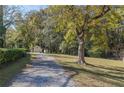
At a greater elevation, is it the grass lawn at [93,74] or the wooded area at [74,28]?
the wooded area at [74,28]

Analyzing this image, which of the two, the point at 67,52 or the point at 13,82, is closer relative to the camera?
the point at 13,82

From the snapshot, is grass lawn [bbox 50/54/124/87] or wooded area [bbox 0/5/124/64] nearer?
grass lawn [bbox 50/54/124/87]

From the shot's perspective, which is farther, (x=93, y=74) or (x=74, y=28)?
(x=74, y=28)

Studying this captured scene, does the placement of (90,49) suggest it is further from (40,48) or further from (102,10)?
(40,48)

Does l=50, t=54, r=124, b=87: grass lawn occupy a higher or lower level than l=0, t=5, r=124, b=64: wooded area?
lower

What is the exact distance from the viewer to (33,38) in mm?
35562

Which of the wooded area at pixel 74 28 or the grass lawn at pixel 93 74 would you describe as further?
the wooded area at pixel 74 28

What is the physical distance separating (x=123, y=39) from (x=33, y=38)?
11.2 m

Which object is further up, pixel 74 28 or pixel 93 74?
pixel 74 28
